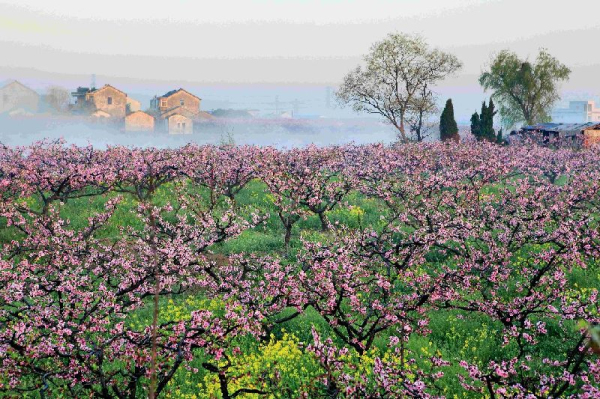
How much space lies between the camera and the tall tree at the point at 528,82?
78562mm

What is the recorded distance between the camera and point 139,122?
3462 inches

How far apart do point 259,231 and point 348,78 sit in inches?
1930

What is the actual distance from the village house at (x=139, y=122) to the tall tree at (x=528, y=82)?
185ft

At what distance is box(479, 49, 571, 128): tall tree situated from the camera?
258ft

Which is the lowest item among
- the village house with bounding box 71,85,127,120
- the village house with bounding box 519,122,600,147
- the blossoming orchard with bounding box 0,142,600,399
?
the blossoming orchard with bounding box 0,142,600,399

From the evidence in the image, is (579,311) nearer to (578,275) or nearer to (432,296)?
(432,296)

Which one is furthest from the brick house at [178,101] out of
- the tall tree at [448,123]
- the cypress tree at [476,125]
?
the cypress tree at [476,125]

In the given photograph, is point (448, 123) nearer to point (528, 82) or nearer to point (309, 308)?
point (528, 82)

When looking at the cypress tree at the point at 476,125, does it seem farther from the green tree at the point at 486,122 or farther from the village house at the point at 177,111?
the village house at the point at 177,111

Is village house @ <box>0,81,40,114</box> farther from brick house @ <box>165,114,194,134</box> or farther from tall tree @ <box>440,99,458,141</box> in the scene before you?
tall tree @ <box>440,99,458,141</box>

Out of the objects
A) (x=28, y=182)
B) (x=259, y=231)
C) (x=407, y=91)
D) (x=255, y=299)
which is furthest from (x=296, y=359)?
(x=407, y=91)

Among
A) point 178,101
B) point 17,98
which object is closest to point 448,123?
point 178,101

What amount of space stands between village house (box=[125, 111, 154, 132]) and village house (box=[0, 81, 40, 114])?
24366mm

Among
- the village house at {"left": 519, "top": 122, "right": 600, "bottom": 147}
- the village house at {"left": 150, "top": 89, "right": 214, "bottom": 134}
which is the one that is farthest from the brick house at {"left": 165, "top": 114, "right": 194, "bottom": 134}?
the village house at {"left": 519, "top": 122, "right": 600, "bottom": 147}
